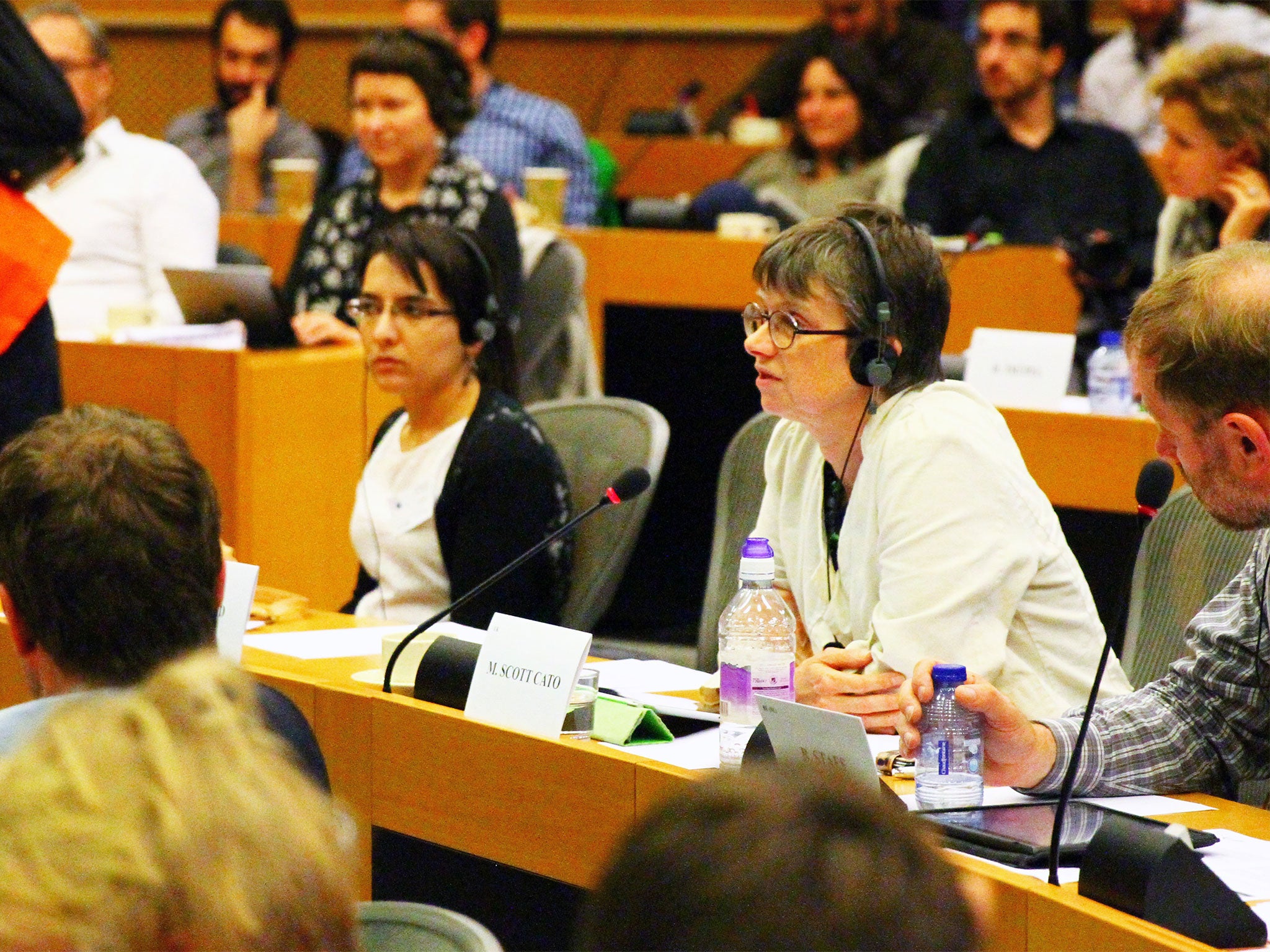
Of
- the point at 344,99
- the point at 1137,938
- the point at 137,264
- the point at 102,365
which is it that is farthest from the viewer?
the point at 344,99

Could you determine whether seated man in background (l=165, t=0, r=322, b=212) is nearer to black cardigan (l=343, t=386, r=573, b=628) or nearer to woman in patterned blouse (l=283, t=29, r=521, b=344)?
woman in patterned blouse (l=283, t=29, r=521, b=344)

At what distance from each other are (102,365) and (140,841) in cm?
297

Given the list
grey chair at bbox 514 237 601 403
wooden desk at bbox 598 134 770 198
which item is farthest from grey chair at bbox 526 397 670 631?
wooden desk at bbox 598 134 770 198

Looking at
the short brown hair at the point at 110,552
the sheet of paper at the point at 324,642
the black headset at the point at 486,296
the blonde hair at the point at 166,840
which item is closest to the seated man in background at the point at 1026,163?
the black headset at the point at 486,296

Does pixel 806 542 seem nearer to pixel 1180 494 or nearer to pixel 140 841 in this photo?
pixel 1180 494

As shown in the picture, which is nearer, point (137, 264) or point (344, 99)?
point (137, 264)

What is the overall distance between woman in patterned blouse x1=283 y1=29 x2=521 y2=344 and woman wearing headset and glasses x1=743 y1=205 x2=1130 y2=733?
196 centimetres

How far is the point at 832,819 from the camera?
0.76m

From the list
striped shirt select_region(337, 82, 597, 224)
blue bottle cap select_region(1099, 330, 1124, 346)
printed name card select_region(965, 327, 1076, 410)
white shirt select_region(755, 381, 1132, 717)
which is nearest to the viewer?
white shirt select_region(755, 381, 1132, 717)

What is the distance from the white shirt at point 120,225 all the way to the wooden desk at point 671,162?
96.9 inches

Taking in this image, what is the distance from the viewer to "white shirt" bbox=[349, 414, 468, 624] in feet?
9.30

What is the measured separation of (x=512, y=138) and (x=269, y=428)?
2.18 m

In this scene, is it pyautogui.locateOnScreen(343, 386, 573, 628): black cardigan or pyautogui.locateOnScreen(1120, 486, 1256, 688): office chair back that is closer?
pyautogui.locateOnScreen(1120, 486, 1256, 688): office chair back

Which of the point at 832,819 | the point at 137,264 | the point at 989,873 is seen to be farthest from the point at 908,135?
the point at 832,819
